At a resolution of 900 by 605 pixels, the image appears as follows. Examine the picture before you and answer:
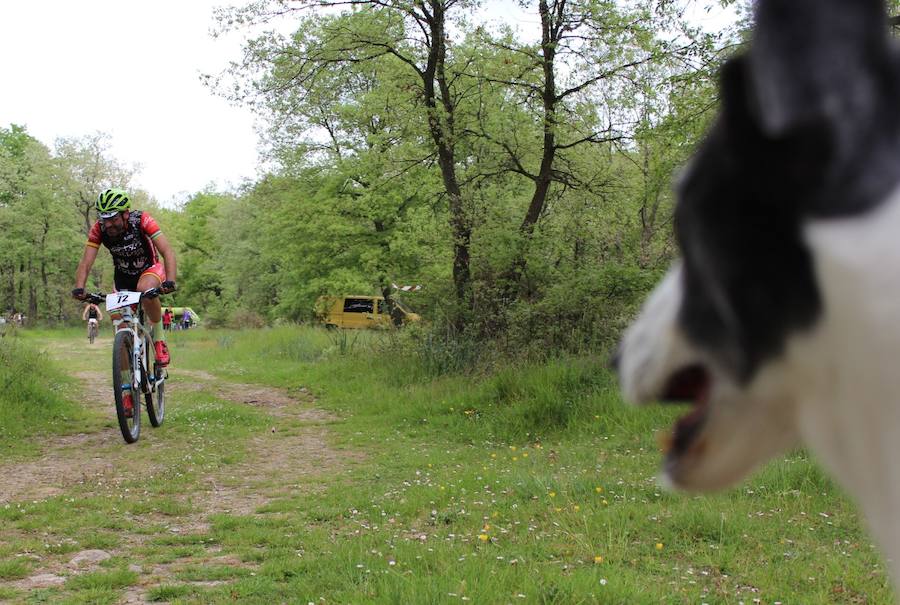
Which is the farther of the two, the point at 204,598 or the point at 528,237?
the point at 528,237

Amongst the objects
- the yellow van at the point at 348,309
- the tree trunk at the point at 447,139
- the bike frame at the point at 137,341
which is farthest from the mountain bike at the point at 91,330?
the bike frame at the point at 137,341

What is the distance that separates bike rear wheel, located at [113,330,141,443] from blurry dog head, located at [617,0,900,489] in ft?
22.4

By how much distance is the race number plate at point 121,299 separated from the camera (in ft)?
22.6

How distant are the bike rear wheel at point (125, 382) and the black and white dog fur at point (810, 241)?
682 cm

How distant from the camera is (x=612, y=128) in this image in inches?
452

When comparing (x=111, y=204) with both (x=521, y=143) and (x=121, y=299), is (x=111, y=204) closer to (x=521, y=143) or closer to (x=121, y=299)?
(x=121, y=299)

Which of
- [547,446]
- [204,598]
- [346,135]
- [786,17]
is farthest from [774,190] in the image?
[346,135]

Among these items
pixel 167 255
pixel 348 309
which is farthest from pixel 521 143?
pixel 348 309

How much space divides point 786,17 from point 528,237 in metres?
10.2

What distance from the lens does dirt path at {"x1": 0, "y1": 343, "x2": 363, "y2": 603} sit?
4141 millimetres

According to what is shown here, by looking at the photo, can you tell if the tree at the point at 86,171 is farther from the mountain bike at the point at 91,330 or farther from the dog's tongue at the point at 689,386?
the dog's tongue at the point at 689,386

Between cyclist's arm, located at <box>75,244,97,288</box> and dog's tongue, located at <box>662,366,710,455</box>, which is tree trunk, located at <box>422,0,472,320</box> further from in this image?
dog's tongue, located at <box>662,366,710,455</box>

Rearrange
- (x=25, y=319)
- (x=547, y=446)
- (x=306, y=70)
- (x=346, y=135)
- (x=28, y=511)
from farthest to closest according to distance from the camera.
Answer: (x=25, y=319) → (x=346, y=135) → (x=306, y=70) → (x=547, y=446) → (x=28, y=511)

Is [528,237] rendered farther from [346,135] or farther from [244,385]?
[346,135]
